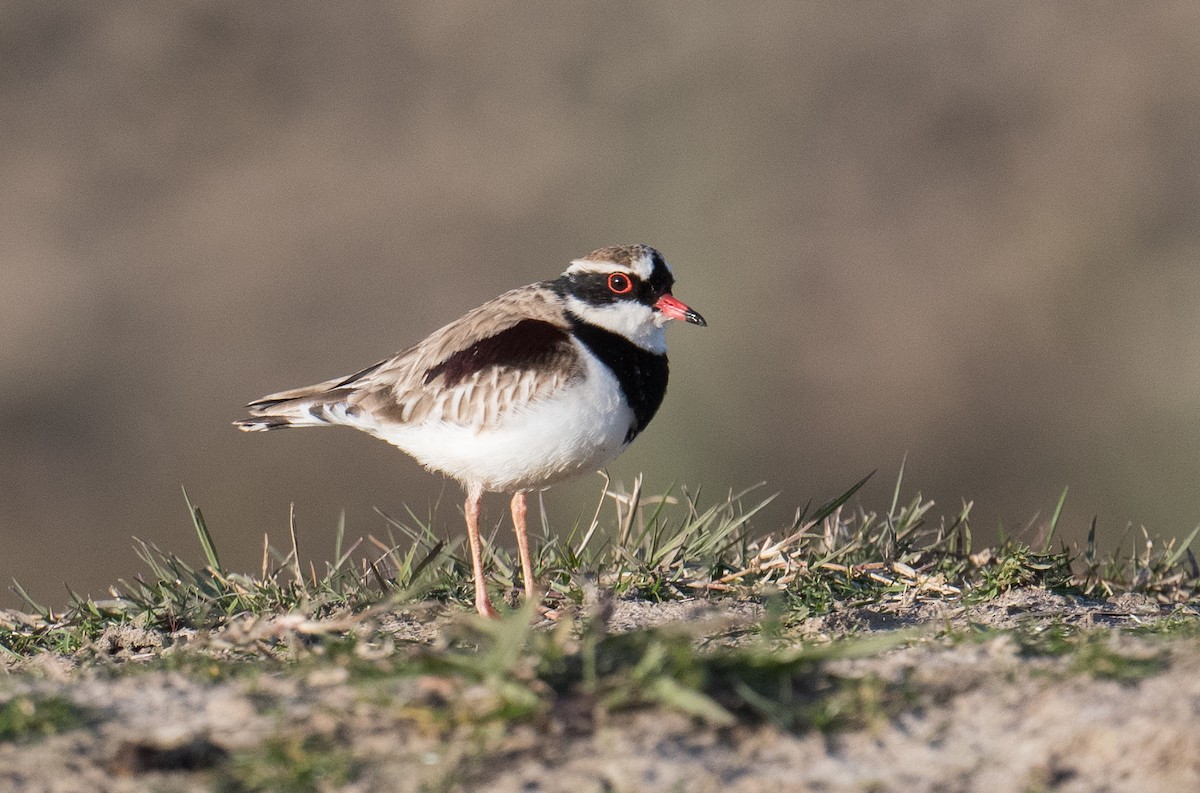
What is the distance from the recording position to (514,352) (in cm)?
544

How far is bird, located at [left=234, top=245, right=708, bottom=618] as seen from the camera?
210 inches

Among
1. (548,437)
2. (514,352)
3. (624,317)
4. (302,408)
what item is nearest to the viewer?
(548,437)

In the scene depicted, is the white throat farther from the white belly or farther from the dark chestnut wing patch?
the white belly

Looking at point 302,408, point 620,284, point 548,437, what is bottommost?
point 548,437

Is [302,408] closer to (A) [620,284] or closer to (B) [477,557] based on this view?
(B) [477,557]

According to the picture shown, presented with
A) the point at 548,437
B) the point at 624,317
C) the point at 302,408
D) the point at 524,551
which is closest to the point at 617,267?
the point at 624,317

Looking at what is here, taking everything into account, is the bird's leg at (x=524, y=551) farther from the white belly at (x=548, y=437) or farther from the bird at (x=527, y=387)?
the white belly at (x=548, y=437)

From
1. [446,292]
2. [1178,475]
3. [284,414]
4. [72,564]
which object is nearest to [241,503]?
[72,564]

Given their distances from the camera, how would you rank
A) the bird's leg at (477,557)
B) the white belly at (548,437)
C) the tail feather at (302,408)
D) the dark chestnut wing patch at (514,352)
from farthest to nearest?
1. the tail feather at (302,408)
2. the dark chestnut wing patch at (514,352)
3. the white belly at (548,437)
4. the bird's leg at (477,557)

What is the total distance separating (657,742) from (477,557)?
2279 millimetres

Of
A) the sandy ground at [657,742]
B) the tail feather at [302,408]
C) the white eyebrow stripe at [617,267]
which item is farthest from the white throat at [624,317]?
the sandy ground at [657,742]

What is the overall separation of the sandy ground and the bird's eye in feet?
8.50

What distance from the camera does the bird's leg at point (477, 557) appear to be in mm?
5047

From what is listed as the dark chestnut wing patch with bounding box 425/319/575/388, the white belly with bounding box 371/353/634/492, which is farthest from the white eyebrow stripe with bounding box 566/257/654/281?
the white belly with bounding box 371/353/634/492
